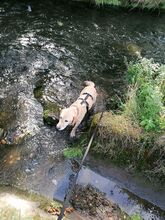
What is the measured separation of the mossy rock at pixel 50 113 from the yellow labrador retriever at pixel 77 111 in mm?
552

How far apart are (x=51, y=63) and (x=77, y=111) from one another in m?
3.39

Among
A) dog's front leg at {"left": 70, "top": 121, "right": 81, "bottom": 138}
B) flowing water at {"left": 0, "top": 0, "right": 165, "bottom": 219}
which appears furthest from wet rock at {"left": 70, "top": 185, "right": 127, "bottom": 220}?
dog's front leg at {"left": 70, "top": 121, "right": 81, "bottom": 138}

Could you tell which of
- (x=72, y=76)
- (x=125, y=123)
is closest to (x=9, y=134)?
(x=125, y=123)

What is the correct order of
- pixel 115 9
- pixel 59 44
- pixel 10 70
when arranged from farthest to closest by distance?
pixel 115 9 < pixel 59 44 < pixel 10 70

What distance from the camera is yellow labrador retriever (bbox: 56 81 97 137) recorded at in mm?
7000

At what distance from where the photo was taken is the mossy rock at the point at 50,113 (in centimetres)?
773

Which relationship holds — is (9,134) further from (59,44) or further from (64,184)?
(59,44)

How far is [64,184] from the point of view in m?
6.40

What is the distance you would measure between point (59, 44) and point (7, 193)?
21.4 feet

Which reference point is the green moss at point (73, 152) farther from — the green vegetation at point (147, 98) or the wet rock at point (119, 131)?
the green vegetation at point (147, 98)

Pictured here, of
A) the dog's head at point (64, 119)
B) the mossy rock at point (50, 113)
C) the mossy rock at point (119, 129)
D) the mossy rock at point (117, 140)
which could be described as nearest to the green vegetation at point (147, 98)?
the mossy rock at point (119, 129)

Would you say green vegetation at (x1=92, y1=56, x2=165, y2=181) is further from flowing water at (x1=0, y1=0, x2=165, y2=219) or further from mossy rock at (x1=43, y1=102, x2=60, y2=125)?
mossy rock at (x1=43, y1=102, x2=60, y2=125)

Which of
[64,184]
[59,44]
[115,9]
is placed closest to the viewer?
[64,184]

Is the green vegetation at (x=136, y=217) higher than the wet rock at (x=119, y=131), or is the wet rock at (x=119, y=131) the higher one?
the wet rock at (x=119, y=131)
